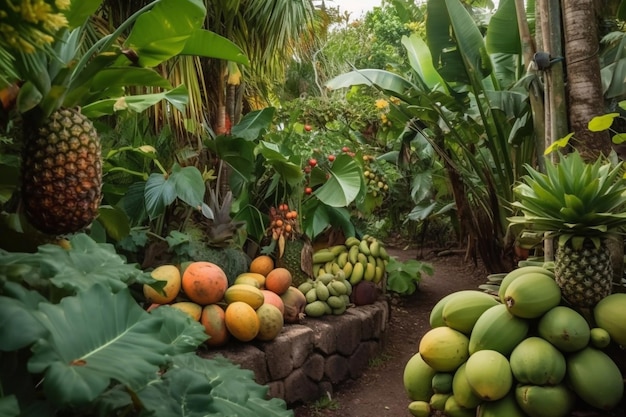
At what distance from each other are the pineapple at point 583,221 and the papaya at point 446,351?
50cm

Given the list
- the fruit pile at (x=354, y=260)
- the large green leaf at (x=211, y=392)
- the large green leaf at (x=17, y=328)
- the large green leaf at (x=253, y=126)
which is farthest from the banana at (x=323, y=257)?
the large green leaf at (x=17, y=328)

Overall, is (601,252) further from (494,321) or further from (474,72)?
(474,72)

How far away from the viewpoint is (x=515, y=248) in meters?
5.30

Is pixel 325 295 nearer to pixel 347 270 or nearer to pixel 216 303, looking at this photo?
pixel 347 270

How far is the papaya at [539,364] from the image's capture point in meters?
2.01

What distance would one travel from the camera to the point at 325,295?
4.12 m

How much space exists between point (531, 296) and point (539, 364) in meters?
0.28

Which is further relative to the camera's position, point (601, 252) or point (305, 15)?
point (305, 15)

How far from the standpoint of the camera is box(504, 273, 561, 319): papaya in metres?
2.13

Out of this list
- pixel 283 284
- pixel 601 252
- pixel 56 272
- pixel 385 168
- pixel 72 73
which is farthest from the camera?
pixel 385 168

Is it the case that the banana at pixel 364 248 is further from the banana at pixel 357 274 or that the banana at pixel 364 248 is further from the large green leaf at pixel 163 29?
the large green leaf at pixel 163 29

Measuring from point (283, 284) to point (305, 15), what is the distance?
12.0 feet

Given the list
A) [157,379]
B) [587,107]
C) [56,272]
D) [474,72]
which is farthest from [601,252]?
[474,72]

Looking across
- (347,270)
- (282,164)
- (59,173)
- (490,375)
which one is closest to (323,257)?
(347,270)
